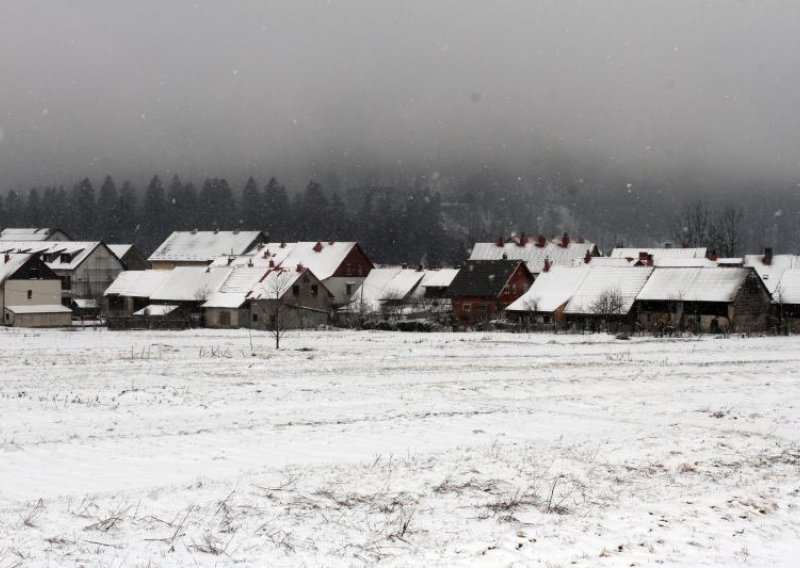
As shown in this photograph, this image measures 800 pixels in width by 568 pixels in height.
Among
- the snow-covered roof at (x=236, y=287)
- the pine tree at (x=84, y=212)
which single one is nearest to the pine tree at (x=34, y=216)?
the pine tree at (x=84, y=212)

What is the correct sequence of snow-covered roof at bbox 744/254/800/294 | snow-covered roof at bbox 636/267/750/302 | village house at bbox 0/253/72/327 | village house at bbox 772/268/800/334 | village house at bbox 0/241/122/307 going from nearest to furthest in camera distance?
snow-covered roof at bbox 636/267/750/302 → village house at bbox 772/268/800/334 → snow-covered roof at bbox 744/254/800/294 → village house at bbox 0/253/72/327 → village house at bbox 0/241/122/307

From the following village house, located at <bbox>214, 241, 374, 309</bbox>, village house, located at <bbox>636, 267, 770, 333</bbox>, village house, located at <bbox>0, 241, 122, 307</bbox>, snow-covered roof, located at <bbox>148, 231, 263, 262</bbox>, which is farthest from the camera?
snow-covered roof, located at <bbox>148, 231, 263, 262</bbox>

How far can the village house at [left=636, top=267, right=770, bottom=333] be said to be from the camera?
2537 inches

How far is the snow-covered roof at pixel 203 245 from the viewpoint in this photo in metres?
125

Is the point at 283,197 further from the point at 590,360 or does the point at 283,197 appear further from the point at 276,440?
the point at 276,440

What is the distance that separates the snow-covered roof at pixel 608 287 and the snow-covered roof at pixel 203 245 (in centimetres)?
6589

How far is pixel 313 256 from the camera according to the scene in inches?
3969

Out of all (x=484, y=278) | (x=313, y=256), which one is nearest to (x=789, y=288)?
(x=484, y=278)

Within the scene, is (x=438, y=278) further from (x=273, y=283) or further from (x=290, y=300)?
(x=273, y=283)

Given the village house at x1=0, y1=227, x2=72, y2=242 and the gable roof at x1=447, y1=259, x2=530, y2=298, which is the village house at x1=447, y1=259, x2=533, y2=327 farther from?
the village house at x1=0, y1=227, x2=72, y2=242

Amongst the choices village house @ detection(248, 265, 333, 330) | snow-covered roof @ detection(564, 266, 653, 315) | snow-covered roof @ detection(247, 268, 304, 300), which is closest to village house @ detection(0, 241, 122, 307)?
snow-covered roof @ detection(247, 268, 304, 300)

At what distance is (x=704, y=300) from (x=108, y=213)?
485 ft

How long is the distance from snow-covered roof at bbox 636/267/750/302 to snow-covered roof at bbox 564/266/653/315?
0.86 m

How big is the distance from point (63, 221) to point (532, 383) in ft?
585
